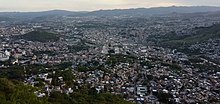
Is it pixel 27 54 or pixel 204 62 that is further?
pixel 27 54

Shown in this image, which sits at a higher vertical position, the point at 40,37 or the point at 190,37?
the point at 40,37

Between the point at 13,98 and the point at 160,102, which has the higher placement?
the point at 13,98

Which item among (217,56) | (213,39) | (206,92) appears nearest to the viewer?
(206,92)

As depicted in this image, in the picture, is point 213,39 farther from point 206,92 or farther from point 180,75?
point 206,92

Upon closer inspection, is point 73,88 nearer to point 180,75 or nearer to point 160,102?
point 160,102

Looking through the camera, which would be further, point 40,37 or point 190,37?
point 40,37

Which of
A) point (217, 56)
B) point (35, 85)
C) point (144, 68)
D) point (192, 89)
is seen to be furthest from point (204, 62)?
point (35, 85)

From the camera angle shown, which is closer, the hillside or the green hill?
the green hill

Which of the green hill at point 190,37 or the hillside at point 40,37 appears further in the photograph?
the hillside at point 40,37

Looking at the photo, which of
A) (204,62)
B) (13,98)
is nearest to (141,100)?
(13,98)

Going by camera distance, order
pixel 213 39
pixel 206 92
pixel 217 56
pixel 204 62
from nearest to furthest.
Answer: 1. pixel 206 92
2. pixel 204 62
3. pixel 217 56
4. pixel 213 39
